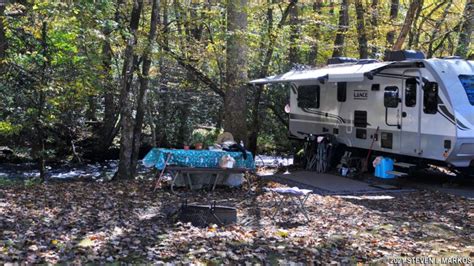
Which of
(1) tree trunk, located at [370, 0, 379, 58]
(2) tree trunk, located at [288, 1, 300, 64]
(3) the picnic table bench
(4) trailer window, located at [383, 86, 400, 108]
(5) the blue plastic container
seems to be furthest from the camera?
(1) tree trunk, located at [370, 0, 379, 58]

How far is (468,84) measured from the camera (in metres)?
11.1

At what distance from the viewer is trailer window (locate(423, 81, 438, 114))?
1107 cm

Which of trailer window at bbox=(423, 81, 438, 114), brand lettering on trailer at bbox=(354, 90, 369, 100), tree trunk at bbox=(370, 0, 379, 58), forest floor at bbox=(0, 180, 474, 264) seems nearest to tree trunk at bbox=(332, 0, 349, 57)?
tree trunk at bbox=(370, 0, 379, 58)

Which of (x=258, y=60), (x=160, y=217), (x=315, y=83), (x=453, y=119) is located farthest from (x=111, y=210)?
(x=258, y=60)

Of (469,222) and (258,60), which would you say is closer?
(469,222)

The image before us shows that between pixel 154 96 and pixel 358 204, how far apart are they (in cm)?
1054

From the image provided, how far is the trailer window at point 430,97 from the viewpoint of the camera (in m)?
11.1

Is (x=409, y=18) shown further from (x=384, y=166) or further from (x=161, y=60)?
(x=161, y=60)

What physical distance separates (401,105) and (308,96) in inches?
151

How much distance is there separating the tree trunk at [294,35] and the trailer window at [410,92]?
192 inches

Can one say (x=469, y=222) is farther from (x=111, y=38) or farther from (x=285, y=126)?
(x=285, y=126)

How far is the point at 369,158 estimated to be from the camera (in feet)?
43.3

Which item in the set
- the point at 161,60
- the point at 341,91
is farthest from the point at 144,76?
Answer: the point at 341,91

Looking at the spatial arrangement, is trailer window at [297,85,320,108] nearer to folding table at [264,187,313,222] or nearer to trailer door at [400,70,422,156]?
trailer door at [400,70,422,156]
